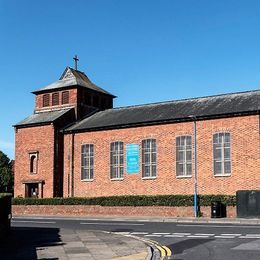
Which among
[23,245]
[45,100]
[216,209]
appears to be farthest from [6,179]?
[23,245]

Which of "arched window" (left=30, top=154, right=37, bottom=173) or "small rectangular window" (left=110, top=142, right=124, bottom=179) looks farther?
"arched window" (left=30, top=154, right=37, bottom=173)

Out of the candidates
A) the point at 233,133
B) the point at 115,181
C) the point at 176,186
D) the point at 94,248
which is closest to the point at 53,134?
the point at 115,181

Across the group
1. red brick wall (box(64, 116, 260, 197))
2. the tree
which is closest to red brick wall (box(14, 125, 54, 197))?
red brick wall (box(64, 116, 260, 197))

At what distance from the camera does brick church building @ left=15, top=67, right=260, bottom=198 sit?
116ft

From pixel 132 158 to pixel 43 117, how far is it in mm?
11633

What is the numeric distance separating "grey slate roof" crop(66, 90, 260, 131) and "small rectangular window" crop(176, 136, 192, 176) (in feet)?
5.78

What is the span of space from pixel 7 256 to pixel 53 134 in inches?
1255

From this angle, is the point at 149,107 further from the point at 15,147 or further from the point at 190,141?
the point at 15,147

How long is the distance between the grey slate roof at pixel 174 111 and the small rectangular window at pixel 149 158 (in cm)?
177

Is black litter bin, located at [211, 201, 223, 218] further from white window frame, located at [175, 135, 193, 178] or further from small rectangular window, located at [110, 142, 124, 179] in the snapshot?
small rectangular window, located at [110, 142, 124, 179]

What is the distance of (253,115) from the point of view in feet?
114

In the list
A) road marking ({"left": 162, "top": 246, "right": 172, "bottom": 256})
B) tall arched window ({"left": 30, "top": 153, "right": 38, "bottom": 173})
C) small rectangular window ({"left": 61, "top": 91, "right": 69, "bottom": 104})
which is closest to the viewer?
road marking ({"left": 162, "top": 246, "right": 172, "bottom": 256})

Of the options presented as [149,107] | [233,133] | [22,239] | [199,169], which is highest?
[149,107]

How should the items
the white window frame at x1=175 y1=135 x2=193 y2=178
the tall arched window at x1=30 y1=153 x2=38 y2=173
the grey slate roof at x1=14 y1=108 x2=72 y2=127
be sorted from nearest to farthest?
the white window frame at x1=175 y1=135 x2=193 y2=178 → the grey slate roof at x1=14 y1=108 x2=72 y2=127 → the tall arched window at x1=30 y1=153 x2=38 y2=173
